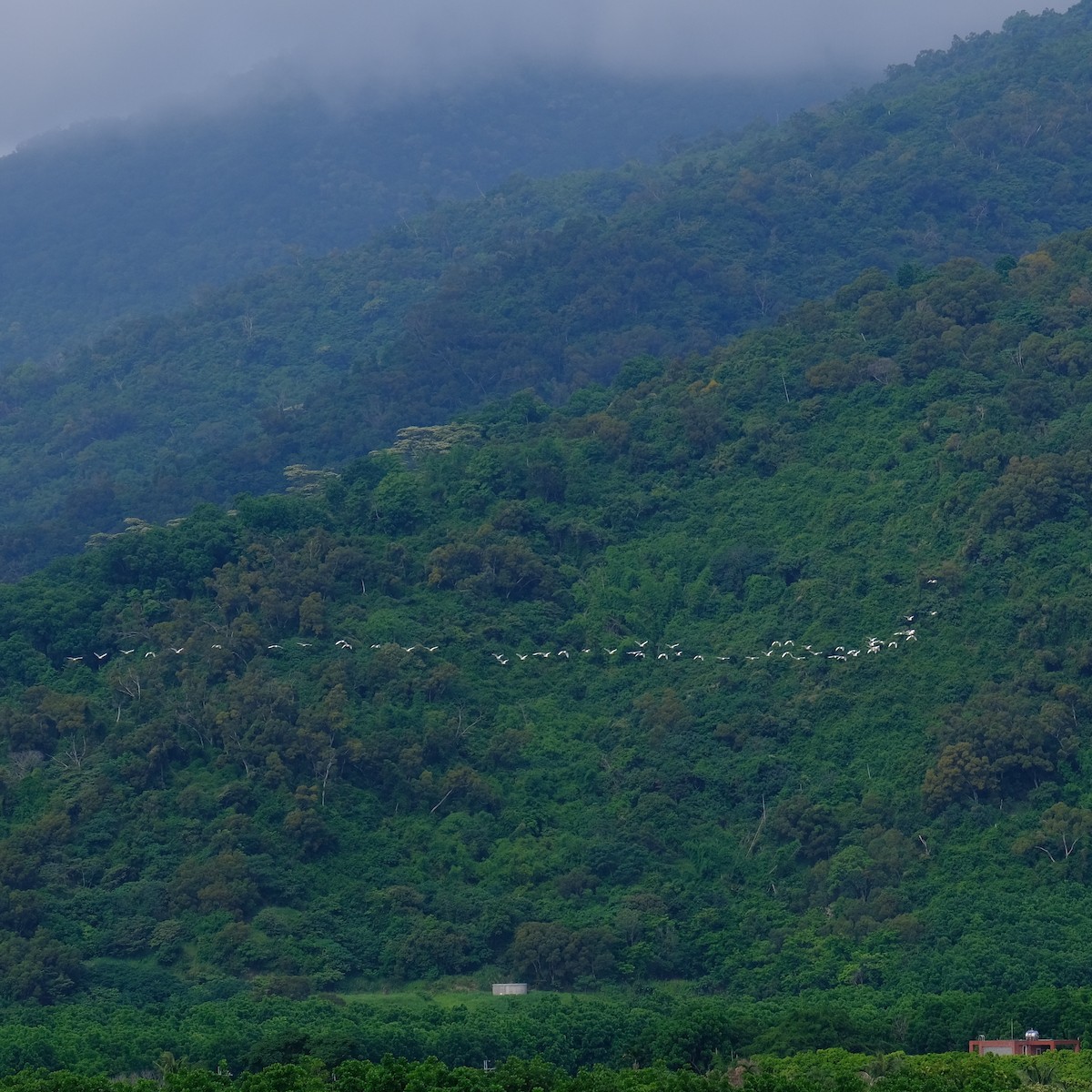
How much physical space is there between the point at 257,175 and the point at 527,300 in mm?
40107

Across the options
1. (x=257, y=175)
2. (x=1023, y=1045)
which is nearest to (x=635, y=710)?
(x=1023, y=1045)

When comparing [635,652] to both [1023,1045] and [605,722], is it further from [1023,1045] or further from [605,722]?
[1023,1045]

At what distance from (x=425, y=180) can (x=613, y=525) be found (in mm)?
65564

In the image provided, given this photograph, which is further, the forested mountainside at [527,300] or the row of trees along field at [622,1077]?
the forested mountainside at [527,300]

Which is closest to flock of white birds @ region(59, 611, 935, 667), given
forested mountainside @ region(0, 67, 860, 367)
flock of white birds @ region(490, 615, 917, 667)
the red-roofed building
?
flock of white birds @ region(490, 615, 917, 667)

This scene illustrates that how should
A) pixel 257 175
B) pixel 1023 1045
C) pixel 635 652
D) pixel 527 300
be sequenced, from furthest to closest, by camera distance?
pixel 257 175 < pixel 527 300 < pixel 635 652 < pixel 1023 1045

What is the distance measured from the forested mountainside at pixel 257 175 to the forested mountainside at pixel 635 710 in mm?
50545

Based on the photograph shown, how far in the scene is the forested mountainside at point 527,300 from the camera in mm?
84812

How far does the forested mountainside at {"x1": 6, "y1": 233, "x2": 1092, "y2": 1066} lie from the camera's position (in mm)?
47750

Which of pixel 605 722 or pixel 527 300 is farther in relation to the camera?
pixel 527 300

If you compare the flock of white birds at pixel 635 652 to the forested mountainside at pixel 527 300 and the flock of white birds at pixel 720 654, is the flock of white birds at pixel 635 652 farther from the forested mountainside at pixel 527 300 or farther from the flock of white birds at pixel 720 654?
the forested mountainside at pixel 527 300

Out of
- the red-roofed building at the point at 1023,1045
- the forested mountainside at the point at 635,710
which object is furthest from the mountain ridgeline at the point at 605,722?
the red-roofed building at the point at 1023,1045

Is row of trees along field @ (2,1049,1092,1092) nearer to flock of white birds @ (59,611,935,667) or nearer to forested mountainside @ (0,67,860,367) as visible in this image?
flock of white birds @ (59,611,935,667)

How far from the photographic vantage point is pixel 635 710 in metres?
56.9
